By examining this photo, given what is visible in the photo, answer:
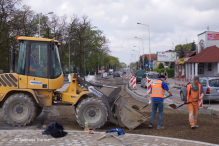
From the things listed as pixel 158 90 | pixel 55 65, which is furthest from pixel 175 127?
pixel 55 65

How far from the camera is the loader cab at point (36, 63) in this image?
28.2 feet

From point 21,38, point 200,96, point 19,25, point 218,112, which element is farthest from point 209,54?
point 21,38

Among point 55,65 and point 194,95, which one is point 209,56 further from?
point 55,65

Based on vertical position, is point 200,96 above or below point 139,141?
above

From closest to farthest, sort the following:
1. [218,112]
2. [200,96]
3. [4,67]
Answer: [200,96]
[218,112]
[4,67]

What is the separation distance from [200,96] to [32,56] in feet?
18.8

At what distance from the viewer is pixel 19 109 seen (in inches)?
337

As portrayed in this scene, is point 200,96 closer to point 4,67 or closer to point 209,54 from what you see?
point 209,54

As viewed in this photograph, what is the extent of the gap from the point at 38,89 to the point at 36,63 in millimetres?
877

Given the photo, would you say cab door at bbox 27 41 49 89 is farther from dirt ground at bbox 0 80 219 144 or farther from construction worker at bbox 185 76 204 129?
construction worker at bbox 185 76 204 129

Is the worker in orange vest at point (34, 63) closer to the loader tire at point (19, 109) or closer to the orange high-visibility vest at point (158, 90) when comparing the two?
the loader tire at point (19, 109)

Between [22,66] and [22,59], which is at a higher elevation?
[22,59]

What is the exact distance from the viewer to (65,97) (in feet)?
28.9

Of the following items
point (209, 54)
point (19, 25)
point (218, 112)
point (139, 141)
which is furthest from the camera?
point (209, 54)
